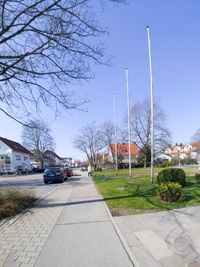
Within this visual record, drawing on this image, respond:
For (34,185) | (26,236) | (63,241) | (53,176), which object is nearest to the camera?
(63,241)

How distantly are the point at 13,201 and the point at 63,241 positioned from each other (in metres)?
4.80

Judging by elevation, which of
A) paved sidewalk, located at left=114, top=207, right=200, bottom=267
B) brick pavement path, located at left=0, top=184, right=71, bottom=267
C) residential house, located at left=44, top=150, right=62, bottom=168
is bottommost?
brick pavement path, located at left=0, top=184, right=71, bottom=267

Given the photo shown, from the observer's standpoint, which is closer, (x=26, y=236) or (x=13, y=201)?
(x=26, y=236)

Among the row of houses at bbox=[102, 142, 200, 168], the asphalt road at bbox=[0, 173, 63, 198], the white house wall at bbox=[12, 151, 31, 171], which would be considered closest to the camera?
the asphalt road at bbox=[0, 173, 63, 198]

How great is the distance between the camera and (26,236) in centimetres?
A: 668

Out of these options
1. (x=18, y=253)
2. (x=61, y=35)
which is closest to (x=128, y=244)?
(x=18, y=253)

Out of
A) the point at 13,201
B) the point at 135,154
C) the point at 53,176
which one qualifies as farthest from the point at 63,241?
the point at 135,154

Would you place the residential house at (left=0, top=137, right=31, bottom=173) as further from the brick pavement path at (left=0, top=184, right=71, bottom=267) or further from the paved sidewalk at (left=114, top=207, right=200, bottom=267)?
the paved sidewalk at (left=114, top=207, right=200, bottom=267)

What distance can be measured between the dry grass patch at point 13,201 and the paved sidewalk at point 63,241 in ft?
2.03

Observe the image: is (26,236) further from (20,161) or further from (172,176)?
(20,161)

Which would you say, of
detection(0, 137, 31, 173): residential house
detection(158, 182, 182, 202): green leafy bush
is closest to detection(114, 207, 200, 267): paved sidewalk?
detection(158, 182, 182, 202): green leafy bush

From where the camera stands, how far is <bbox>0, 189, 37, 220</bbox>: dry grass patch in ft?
30.6

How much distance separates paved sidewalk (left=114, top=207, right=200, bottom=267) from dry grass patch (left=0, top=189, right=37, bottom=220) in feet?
11.8

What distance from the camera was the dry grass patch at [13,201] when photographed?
9336 mm
